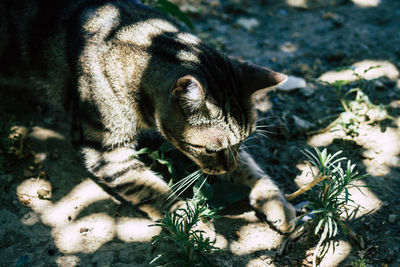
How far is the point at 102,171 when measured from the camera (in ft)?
8.66

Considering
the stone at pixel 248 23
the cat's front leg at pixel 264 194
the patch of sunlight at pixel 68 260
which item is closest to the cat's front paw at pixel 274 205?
the cat's front leg at pixel 264 194

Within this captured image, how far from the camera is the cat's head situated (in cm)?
220

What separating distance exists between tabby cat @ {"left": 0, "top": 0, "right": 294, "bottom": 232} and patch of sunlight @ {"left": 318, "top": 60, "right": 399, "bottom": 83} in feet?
4.45

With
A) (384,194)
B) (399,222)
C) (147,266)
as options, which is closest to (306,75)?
(384,194)

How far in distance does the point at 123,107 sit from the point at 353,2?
368cm

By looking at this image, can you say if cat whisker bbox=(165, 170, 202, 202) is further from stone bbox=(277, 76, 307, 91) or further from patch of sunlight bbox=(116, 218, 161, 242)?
stone bbox=(277, 76, 307, 91)

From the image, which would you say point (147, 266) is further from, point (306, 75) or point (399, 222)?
point (306, 75)

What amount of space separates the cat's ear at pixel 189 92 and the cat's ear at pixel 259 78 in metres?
0.41

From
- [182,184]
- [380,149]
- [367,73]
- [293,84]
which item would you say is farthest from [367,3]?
[182,184]

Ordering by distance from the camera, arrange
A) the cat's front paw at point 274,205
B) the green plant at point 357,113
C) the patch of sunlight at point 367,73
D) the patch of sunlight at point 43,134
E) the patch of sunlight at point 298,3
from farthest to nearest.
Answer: the patch of sunlight at point 298,3 → the patch of sunlight at point 367,73 → the patch of sunlight at point 43,134 → the green plant at point 357,113 → the cat's front paw at point 274,205

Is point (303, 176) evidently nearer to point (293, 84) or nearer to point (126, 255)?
point (293, 84)

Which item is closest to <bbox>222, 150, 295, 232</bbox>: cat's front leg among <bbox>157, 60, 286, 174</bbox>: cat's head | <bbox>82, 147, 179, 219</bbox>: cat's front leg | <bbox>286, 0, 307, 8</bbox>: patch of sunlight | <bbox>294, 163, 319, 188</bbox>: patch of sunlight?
<bbox>294, 163, 319, 188</bbox>: patch of sunlight

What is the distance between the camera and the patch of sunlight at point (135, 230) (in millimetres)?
2373

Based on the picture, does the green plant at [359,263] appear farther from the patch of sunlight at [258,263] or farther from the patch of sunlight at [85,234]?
the patch of sunlight at [85,234]
